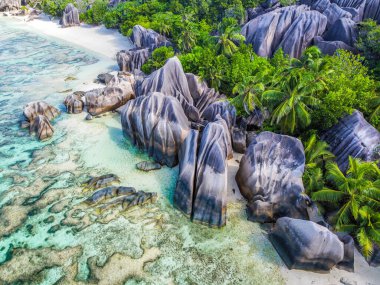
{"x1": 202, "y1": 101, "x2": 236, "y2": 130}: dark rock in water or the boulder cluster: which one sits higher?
the boulder cluster

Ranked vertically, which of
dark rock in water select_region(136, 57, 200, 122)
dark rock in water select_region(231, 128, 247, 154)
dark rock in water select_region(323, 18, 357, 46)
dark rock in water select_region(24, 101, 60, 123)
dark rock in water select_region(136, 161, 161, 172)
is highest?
dark rock in water select_region(323, 18, 357, 46)

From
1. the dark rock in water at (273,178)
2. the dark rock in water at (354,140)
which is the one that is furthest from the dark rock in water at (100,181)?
the dark rock in water at (354,140)

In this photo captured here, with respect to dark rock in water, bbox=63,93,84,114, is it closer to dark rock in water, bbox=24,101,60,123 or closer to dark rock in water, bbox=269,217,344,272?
dark rock in water, bbox=24,101,60,123

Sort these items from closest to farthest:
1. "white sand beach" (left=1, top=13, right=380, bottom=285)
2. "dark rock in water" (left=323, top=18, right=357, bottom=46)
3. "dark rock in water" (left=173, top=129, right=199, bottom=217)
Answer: "white sand beach" (left=1, top=13, right=380, bottom=285), "dark rock in water" (left=173, top=129, right=199, bottom=217), "dark rock in water" (left=323, top=18, right=357, bottom=46)

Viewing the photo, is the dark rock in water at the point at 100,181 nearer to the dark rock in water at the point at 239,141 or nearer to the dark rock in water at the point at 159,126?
the dark rock in water at the point at 159,126

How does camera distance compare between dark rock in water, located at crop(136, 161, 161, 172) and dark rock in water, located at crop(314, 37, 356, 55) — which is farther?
dark rock in water, located at crop(314, 37, 356, 55)

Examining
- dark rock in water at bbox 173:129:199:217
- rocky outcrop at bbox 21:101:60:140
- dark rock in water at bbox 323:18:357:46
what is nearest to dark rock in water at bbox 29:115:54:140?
rocky outcrop at bbox 21:101:60:140

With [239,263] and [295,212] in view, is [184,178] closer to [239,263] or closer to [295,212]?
[239,263]
